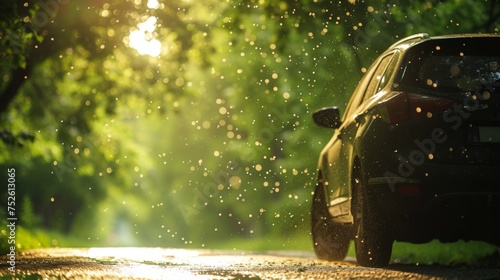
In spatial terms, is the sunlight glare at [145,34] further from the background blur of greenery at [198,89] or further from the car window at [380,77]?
the car window at [380,77]

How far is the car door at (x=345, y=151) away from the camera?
957cm

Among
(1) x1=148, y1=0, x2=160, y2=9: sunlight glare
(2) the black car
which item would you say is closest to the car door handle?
(2) the black car

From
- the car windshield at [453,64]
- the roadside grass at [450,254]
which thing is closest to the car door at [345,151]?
the car windshield at [453,64]

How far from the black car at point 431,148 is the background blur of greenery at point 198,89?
5.76 m

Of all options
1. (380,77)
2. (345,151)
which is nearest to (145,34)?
(345,151)

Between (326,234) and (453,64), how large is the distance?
381 centimetres

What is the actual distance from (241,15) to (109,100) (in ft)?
24.7

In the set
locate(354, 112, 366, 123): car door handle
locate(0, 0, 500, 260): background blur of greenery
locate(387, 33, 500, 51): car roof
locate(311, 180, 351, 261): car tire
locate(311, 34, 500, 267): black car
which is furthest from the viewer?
locate(0, 0, 500, 260): background blur of greenery

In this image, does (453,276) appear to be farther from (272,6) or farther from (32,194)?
(32,194)

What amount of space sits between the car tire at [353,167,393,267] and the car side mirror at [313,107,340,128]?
1.45 m

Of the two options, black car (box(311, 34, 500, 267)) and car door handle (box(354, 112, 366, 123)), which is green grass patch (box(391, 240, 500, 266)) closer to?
car door handle (box(354, 112, 366, 123))

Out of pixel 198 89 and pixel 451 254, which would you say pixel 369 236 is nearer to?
pixel 451 254

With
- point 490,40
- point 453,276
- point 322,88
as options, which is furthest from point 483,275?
point 322,88

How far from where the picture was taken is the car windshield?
8.52m
